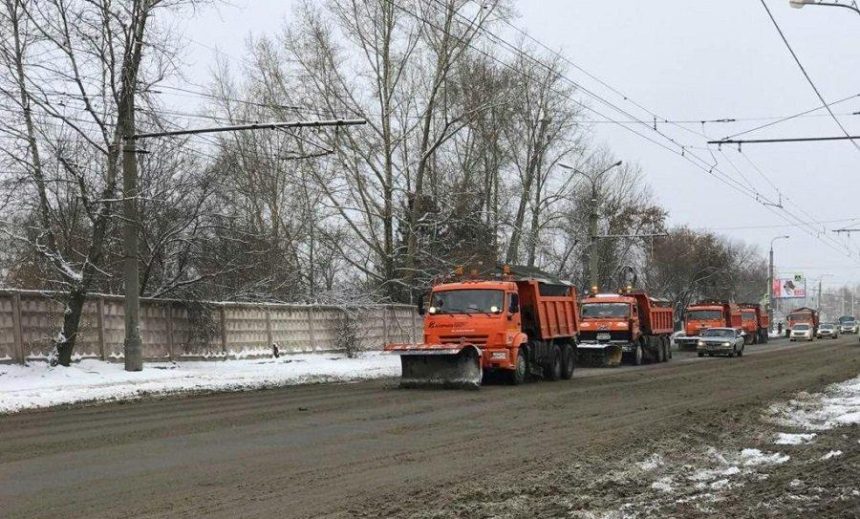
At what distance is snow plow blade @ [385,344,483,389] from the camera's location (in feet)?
66.4

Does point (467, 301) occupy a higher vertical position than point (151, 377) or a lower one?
higher

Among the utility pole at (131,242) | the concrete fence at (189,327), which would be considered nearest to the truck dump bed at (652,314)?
the concrete fence at (189,327)

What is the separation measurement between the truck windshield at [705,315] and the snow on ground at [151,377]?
2731 cm

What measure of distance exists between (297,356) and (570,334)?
33.1 feet

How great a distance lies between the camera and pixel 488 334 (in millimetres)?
21266

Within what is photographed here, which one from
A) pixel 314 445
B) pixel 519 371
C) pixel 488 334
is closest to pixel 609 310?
pixel 519 371

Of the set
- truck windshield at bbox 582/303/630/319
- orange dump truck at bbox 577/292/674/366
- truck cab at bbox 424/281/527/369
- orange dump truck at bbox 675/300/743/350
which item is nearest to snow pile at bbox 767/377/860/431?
truck cab at bbox 424/281/527/369

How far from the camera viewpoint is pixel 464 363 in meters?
20.5

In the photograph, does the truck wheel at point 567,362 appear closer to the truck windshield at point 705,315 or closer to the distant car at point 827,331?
the truck windshield at point 705,315

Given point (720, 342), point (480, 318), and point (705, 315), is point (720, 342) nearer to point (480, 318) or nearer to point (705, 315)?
point (705, 315)

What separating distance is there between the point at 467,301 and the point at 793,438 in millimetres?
10700

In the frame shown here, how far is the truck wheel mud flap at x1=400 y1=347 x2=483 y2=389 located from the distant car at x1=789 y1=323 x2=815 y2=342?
200 feet

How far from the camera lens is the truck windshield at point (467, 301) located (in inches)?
852

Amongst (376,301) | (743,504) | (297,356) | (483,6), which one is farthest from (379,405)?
(483,6)
